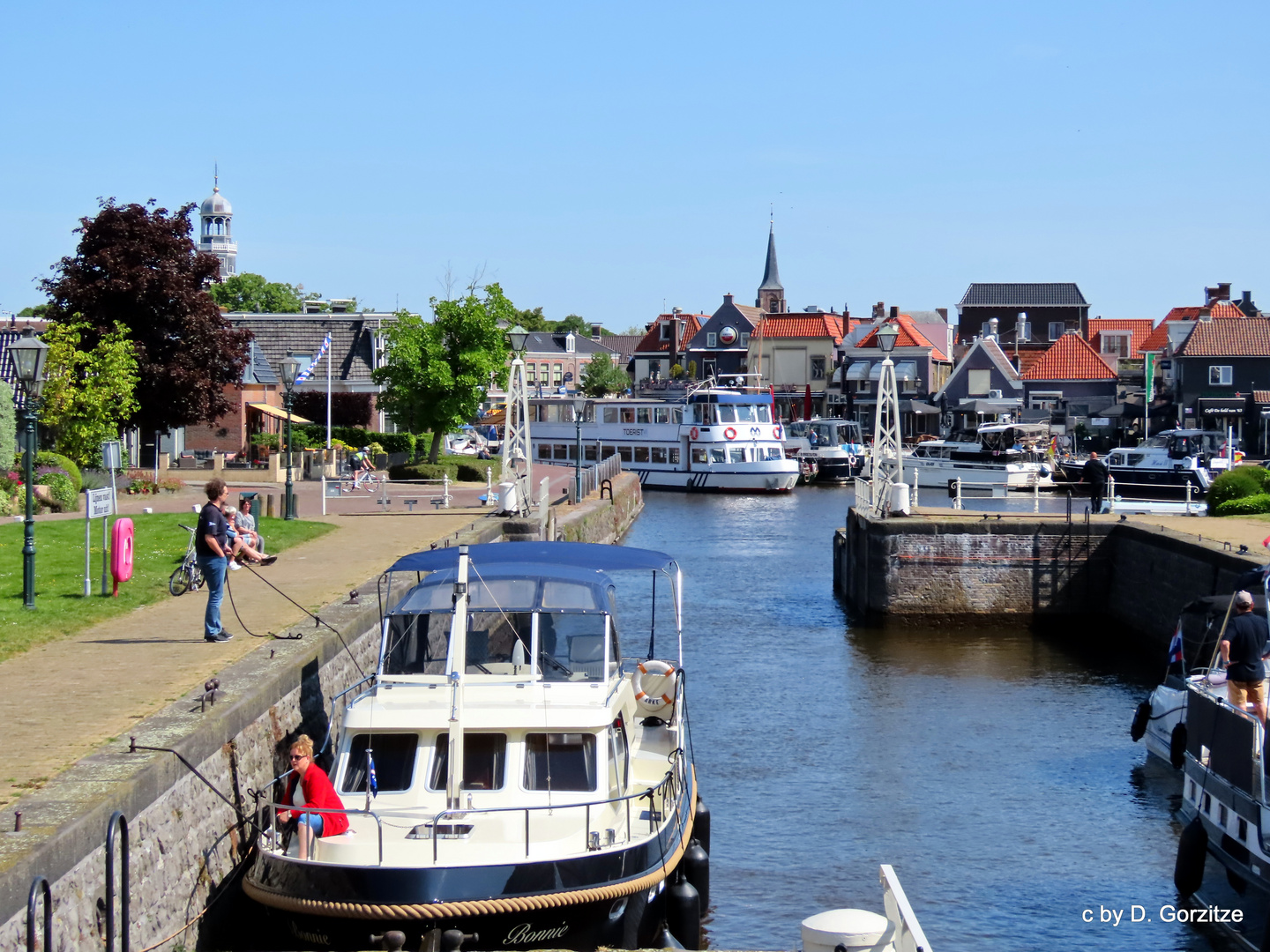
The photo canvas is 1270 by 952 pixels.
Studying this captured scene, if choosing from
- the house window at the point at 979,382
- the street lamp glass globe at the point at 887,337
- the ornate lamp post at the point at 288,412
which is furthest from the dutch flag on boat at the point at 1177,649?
the house window at the point at 979,382

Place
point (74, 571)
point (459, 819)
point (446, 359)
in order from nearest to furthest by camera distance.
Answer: point (459, 819), point (74, 571), point (446, 359)

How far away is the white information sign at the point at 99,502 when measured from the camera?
17.6 meters

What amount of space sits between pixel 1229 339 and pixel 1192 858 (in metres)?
68.2

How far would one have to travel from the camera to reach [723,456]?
66438mm

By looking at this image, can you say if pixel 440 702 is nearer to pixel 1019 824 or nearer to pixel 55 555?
pixel 1019 824

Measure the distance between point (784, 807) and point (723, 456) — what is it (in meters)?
49.1

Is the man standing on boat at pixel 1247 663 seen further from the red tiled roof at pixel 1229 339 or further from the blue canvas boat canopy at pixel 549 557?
the red tiled roof at pixel 1229 339

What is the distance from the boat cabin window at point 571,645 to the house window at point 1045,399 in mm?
77802

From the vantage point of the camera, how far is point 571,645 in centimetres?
1380

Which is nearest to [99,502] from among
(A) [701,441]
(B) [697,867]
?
(B) [697,867]

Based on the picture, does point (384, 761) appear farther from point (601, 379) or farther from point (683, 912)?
point (601, 379)

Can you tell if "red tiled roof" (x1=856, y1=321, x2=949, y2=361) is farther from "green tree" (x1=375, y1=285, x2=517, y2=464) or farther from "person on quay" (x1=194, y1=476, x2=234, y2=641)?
"person on quay" (x1=194, y1=476, x2=234, y2=641)

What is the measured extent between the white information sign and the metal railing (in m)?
25.1

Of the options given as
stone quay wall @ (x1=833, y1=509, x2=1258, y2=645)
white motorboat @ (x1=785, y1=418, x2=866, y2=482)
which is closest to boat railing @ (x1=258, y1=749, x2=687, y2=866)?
stone quay wall @ (x1=833, y1=509, x2=1258, y2=645)
